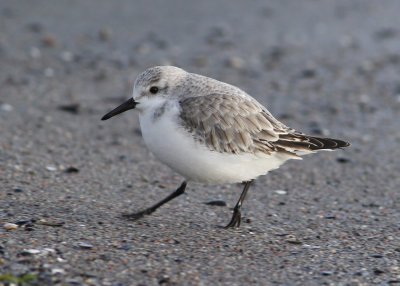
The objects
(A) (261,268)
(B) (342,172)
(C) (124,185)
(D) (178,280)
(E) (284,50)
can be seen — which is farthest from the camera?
(E) (284,50)

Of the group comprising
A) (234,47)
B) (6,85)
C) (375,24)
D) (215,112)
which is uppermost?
(375,24)

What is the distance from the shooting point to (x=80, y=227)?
538 centimetres

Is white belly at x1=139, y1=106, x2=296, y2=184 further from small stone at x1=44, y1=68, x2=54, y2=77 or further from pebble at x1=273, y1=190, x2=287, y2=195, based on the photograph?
small stone at x1=44, y1=68, x2=54, y2=77

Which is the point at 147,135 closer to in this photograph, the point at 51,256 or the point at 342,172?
the point at 51,256

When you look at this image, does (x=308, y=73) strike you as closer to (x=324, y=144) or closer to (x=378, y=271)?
(x=324, y=144)

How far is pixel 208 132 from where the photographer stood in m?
5.41

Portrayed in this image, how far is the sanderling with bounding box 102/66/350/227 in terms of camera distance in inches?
210

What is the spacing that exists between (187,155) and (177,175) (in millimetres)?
2134

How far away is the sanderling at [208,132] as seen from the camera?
17.5 ft

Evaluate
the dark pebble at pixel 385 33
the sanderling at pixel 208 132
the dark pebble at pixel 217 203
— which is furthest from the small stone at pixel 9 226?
the dark pebble at pixel 385 33

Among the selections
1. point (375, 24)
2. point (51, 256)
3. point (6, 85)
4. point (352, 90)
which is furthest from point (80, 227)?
point (375, 24)

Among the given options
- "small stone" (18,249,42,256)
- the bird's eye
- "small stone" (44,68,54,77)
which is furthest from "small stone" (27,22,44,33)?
"small stone" (18,249,42,256)

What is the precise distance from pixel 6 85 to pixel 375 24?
755 cm

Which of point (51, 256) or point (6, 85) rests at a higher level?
point (6, 85)
